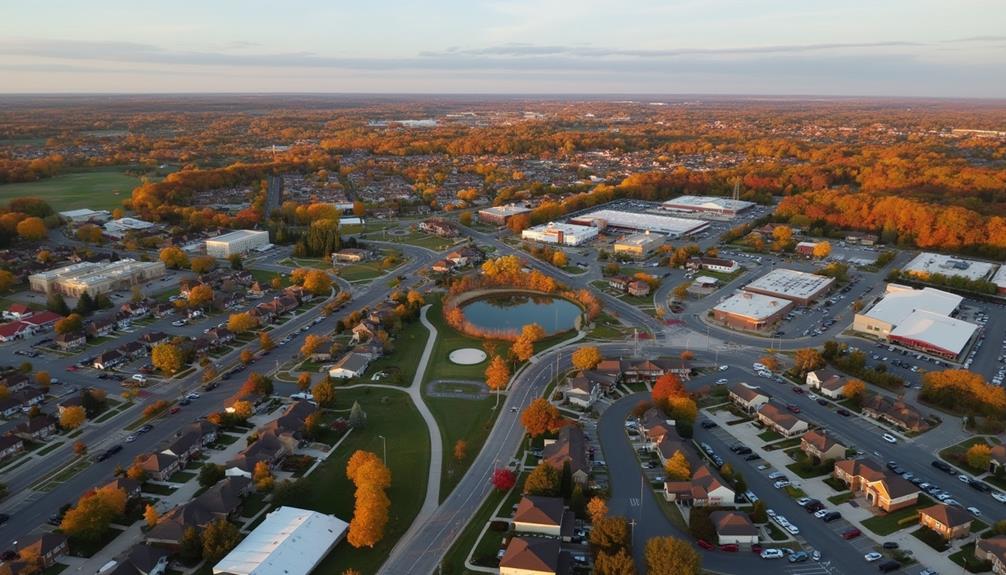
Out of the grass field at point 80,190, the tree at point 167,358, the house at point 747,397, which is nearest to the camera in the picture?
the house at point 747,397

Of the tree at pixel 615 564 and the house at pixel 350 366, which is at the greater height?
the tree at pixel 615 564

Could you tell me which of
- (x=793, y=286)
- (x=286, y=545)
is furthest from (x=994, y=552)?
(x=793, y=286)

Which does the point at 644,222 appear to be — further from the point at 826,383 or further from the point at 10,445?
the point at 10,445

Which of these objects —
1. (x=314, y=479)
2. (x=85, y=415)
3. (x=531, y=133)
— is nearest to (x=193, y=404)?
(x=85, y=415)

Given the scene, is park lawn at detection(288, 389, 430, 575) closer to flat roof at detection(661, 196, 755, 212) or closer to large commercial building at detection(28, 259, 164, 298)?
large commercial building at detection(28, 259, 164, 298)

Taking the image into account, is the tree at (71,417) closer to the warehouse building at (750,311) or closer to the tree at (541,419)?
the tree at (541,419)

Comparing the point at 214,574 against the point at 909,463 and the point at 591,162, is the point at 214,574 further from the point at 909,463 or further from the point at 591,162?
the point at 591,162

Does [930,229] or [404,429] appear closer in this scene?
[404,429]

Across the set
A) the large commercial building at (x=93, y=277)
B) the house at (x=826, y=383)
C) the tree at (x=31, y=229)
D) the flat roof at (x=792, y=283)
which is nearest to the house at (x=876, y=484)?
the house at (x=826, y=383)
